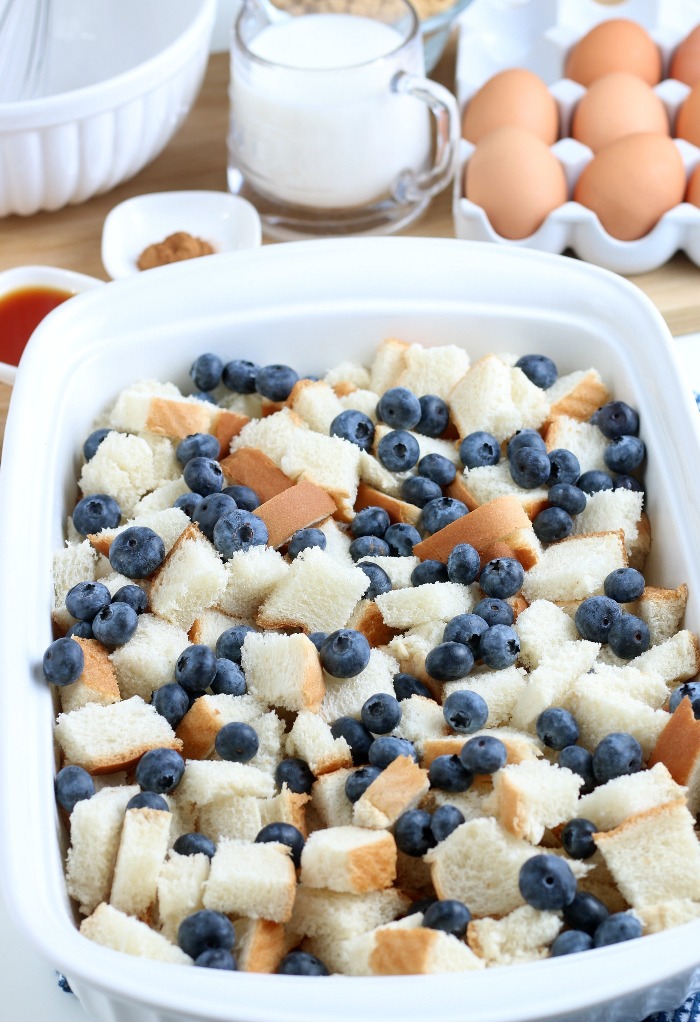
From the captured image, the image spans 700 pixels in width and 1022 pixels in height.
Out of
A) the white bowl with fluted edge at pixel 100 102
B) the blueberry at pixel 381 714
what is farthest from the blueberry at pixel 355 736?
the white bowl with fluted edge at pixel 100 102

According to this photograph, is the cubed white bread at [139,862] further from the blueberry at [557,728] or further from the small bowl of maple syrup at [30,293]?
the small bowl of maple syrup at [30,293]

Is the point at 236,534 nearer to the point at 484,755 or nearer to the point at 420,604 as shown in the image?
the point at 420,604

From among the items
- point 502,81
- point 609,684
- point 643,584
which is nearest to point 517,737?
point 609,684

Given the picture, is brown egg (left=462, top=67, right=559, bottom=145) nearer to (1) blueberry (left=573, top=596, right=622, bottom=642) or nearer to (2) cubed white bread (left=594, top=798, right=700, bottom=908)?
(1) blueberry (left=573, top=596, right=622, bottom=642)

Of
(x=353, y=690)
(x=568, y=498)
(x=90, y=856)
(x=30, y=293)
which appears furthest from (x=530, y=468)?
(x=30, y=293)

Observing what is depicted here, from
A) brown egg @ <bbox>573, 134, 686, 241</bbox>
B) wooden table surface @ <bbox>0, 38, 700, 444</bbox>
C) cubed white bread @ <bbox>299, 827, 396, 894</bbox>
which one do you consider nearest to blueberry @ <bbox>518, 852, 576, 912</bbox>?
cubed white bread @ <bbox>299, 827, 396, 894</bbox>

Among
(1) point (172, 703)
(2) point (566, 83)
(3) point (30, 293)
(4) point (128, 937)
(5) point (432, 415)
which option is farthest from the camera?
(2) point (566, 83)

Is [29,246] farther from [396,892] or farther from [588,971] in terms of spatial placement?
[588,971]
